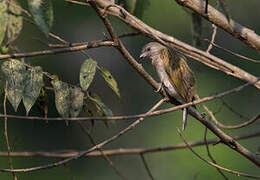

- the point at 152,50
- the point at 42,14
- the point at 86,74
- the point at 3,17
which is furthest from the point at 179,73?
the point at 42,14

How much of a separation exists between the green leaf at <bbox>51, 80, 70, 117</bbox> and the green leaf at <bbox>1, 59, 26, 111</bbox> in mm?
175

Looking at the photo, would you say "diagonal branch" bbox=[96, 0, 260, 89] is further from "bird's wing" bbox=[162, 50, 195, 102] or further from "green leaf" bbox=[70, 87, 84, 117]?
"bird's wing" bbox=[162, 50, 195, 102]

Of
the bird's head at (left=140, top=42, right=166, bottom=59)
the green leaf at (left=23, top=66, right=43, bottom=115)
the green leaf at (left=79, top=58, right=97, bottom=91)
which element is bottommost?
the bird's head at (left=140, top=42, right=166, bottom=59)

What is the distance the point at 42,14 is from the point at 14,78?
549mm

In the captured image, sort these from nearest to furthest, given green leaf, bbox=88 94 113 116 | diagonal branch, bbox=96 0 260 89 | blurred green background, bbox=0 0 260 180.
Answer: diagonal branch, bbox=96 0 260 89 < green leaf, bbox=88 94 113 116 < blurred green background, bbox=0 0 260 180

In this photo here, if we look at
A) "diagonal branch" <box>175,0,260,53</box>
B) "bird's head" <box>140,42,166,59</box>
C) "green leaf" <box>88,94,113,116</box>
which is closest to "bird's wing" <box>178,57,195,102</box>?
"bird's head" <box>140,42,166,59</box>

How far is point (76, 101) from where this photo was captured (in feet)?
9.07

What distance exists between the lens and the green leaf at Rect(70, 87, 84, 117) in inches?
106

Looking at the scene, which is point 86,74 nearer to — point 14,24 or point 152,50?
point 14,24

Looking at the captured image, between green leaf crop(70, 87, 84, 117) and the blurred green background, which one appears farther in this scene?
the blurred green background

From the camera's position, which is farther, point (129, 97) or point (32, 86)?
point (129, 97)

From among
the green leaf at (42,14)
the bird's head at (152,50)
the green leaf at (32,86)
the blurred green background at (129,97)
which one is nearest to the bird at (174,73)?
the bird's head at (152,50)

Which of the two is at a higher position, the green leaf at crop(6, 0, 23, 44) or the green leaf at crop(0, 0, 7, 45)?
the green leaf at crop(0, 0, 7, 45)

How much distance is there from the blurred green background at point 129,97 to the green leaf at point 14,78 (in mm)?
7032
